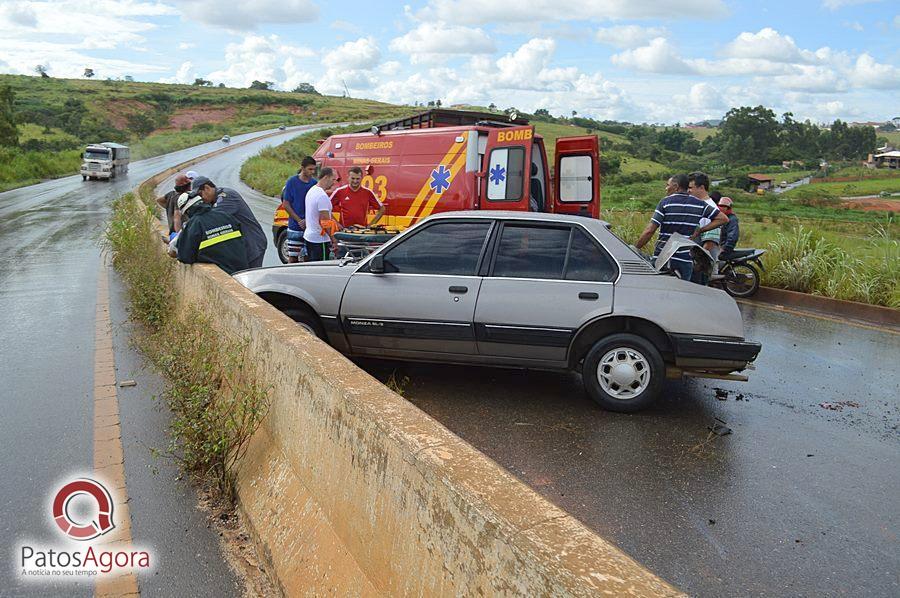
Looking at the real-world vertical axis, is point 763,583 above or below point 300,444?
below

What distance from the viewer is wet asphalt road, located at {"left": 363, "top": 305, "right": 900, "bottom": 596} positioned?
3.64 metres

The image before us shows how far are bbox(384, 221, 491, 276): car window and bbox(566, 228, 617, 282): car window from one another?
74 centimetres

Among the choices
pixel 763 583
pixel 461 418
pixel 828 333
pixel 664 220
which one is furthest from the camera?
pixel 828 333

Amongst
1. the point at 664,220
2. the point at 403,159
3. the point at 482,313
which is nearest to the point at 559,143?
the point at 403,159

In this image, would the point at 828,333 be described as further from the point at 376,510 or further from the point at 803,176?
the point at 803,176

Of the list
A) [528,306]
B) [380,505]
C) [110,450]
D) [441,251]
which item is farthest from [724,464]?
[110,450]

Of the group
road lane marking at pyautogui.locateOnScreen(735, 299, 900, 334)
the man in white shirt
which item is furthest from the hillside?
road lane marking at pyautogui.locateOnScreen(735, 299, 900, 334)

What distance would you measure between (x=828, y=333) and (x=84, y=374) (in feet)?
27.4

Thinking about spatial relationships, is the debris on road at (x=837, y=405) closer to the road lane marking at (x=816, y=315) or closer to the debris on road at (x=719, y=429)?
the debris on road at (x=719, y=429)

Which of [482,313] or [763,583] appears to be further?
[482,313]

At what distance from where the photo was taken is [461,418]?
552 centimetres

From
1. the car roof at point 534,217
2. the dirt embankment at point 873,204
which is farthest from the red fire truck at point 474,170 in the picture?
the dirt embankment at point 873,204

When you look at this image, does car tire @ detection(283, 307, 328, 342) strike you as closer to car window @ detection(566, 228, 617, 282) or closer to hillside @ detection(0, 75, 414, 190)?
car window @ detection(566, 228, 617, 282)

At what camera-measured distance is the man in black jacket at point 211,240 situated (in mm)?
6832
